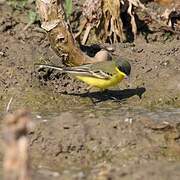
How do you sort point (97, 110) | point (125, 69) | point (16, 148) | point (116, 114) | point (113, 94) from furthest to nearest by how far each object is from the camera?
point (113, 94), point (125, 69), point (97, 110), point (116, 114), point (16, 148)

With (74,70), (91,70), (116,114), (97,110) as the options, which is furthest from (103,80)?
(116,114)

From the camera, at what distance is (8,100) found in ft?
27.6

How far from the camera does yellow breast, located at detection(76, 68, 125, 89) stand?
8766mm

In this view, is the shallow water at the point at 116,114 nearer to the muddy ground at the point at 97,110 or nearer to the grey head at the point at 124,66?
the muddy ground at the point at 97,110

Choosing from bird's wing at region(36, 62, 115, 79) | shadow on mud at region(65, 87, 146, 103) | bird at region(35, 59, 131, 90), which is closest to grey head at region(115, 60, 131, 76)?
bird at region(35, 59, 131, 90)

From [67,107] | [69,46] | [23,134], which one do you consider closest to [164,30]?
[69,46]

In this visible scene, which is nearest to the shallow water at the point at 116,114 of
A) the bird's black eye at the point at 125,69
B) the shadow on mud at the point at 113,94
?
the shadow on mud at the point at 113,94

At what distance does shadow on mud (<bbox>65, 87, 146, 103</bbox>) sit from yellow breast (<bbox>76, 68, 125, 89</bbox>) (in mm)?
190

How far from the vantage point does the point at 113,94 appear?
29.8 feet

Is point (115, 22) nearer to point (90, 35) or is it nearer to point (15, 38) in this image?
point (90, 35)

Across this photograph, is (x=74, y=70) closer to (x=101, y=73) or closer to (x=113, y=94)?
(x=101, y=73)

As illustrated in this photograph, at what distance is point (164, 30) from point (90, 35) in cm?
123

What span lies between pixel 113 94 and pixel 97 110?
1.01 meters

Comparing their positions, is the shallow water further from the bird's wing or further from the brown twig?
the brown twig
